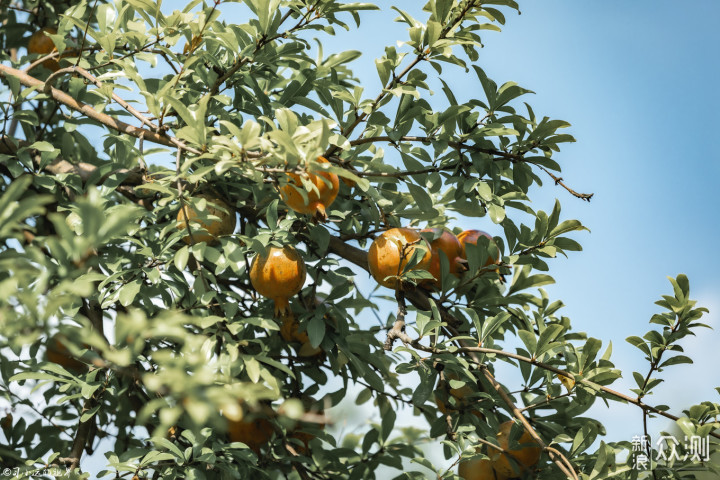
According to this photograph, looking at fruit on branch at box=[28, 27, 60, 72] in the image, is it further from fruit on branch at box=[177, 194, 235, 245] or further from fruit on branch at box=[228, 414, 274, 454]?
fruit on branch at box=[228, 414, 274, 454]

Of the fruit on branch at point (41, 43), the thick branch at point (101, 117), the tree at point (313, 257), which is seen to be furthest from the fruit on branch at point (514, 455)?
the fruit on branch at point (41, 43)

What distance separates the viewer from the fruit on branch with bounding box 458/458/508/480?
1546 millimetres

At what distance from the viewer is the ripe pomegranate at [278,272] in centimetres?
139

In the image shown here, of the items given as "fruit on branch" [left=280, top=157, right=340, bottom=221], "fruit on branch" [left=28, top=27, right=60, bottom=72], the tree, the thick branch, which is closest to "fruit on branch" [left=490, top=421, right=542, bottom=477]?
the tree

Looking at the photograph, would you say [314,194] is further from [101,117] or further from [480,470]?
[480,470]

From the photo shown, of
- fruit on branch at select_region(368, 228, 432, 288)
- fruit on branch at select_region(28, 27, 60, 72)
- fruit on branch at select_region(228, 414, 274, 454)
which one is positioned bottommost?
fruit on branch at select_region(228, 414, 274, 454)

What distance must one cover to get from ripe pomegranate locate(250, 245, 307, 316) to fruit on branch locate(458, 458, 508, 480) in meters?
0.57

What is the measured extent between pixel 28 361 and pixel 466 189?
41.9 inches

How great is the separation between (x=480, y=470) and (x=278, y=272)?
66 centimetres

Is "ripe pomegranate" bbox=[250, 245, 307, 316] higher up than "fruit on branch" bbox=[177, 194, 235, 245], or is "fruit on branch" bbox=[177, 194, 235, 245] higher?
"fruit on branch" bbox=[177, 194, 235, 245]

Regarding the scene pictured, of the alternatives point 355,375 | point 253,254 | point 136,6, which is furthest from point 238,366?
point 136,6

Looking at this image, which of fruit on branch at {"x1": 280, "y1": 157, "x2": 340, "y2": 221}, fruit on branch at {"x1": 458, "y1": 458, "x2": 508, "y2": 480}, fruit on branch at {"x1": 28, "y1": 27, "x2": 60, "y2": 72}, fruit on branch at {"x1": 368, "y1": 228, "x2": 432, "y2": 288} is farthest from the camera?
fruit on branch at {"x1": 28, "y1": 27, "x2": 60, "y2": 72}

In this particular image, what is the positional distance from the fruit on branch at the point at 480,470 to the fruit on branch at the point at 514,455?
0.01 m

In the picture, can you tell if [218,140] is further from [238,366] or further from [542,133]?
[542,133]
